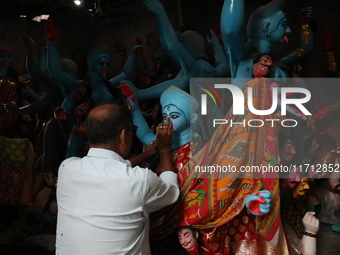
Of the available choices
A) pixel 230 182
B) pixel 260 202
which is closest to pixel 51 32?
pixel 230 182

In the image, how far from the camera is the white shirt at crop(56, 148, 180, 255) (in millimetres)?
1161

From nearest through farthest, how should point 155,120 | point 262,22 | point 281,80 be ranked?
1. point 281,80
2. point 262,22
3. point 155,120

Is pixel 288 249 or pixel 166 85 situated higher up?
pixel 166 85

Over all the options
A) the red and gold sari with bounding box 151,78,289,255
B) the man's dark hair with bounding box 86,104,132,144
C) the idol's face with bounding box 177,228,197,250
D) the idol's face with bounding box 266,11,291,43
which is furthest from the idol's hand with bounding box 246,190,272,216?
the idol's face with bounding box 266,11,291,43

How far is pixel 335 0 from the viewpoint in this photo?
6.99 feet

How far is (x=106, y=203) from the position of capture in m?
1.16

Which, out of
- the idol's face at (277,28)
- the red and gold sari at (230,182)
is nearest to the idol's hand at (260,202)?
the red and gold sari at (230,182)

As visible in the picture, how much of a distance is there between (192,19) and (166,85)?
85cm

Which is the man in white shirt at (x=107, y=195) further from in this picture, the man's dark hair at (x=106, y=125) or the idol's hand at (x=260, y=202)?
the idol's hand at (x=260, y=202)

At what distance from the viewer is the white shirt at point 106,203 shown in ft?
3.81

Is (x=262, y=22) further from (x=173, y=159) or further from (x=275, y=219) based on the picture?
(x=275, y=219)

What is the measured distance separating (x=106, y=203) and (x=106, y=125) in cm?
26

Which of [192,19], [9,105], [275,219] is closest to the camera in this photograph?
[275,219]

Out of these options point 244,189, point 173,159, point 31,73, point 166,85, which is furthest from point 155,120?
point 31,73
